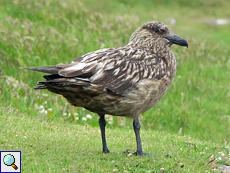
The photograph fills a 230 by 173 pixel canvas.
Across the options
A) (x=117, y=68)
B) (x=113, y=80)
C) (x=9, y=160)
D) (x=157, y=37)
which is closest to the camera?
(x=9, y=160)

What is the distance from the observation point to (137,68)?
5625 millimetres

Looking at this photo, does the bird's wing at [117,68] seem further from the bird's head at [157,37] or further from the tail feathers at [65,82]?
the bird's head at [157,37]

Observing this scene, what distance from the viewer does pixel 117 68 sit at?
5.51 m

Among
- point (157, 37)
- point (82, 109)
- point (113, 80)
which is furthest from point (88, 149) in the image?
point (82, 109)

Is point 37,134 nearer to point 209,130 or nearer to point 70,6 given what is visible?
point 209,130

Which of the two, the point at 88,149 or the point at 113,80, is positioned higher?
the point at 113,80

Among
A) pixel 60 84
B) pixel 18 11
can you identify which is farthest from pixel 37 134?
pixel 18 11

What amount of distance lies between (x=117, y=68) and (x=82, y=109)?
333cm

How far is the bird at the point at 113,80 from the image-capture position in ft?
17.1

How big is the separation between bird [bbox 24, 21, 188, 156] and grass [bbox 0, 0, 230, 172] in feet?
2.57

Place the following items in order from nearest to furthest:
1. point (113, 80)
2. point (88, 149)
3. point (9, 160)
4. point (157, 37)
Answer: point (9, 160) → point (113, 80) → point (88, 149) → point (157, 37)

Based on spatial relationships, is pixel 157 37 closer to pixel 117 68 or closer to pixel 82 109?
pixel 117 68

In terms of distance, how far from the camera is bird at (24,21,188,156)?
5.22 meters

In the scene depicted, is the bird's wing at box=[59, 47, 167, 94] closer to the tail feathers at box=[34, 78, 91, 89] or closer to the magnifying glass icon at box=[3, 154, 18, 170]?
the tail feathers at box=[34, 78, 91, 89]
